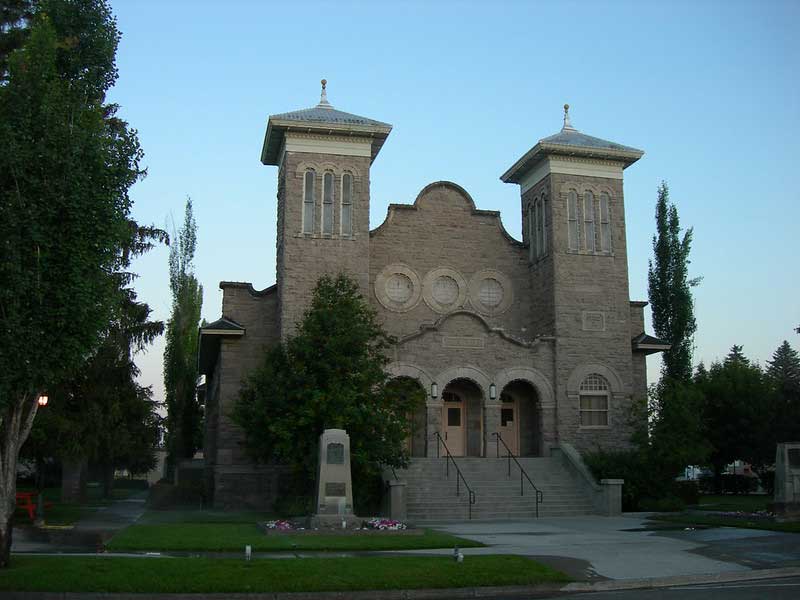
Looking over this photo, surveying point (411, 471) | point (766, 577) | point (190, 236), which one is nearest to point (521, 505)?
point (411, 471)

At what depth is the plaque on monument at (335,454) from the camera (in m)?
20.0

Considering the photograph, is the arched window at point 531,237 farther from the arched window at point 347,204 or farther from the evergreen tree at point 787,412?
the evergreen tree at point 787,412

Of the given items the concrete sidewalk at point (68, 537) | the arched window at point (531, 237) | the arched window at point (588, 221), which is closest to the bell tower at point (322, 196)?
the arched window at point (531, 237)

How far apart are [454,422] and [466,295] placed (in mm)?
5039

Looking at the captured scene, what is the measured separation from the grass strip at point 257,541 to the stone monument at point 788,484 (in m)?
8.73

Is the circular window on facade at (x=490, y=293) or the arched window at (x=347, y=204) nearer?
the arched window at (x=347, y=204)

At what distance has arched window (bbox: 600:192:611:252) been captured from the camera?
32.4 metres

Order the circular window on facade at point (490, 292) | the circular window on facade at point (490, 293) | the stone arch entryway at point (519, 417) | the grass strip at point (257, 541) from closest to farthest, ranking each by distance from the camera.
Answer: the grass strip at point (257, 541)
the stone arch entryway at point (519, 417)
the circular window on facade at point (490, 292)
the circular window on facade at point (490, 293)

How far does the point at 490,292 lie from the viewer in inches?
1309

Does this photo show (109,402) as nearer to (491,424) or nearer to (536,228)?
(491,424)

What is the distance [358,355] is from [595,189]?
1365cm

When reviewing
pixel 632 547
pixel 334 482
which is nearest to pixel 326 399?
pixel 334 482

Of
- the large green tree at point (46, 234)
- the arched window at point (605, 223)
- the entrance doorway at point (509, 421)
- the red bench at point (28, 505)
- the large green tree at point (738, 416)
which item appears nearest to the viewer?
the large green tree at point (46, 234)

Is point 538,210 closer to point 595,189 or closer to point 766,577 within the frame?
point 595,189
